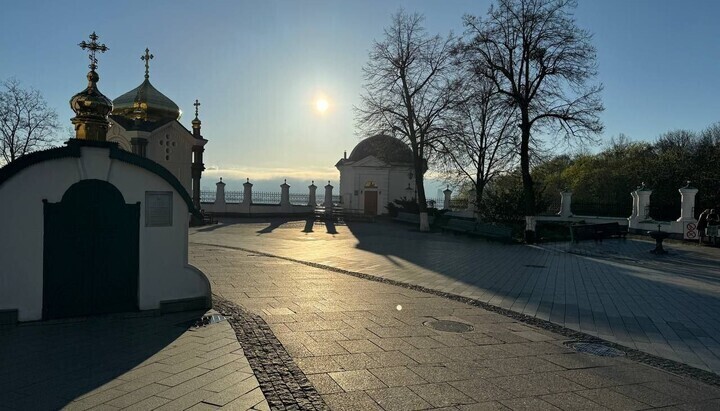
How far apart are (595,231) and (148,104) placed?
81.7 feet

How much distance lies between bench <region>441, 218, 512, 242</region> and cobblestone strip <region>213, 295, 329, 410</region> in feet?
55.9

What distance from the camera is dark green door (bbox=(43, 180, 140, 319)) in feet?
22.3

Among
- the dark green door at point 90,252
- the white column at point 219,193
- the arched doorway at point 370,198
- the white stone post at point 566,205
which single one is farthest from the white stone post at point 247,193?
the dark green door at point 90,252

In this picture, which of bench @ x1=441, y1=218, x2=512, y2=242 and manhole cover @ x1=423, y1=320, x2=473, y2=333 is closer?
manhole cover @ x1=423, y1=320, x2=473, y2=333

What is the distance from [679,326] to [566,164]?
2035 inches

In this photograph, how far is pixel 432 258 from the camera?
16.2m

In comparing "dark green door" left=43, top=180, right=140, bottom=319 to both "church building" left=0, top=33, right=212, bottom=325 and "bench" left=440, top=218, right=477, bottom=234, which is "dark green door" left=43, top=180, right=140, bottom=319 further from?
"bench" left=440, top=218, right=477, bottom=234

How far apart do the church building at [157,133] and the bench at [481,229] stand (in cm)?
1531

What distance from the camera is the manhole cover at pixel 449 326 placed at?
279 inches

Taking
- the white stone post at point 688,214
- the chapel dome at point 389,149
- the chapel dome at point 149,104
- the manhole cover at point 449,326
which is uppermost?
the chapel dome at point 149,104

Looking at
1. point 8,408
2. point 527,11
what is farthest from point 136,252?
point 527,11

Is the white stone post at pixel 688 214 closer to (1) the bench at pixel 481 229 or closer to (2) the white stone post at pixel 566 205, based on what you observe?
(1) the bench at pixel 481 229

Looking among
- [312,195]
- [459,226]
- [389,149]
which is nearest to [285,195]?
[312,195]

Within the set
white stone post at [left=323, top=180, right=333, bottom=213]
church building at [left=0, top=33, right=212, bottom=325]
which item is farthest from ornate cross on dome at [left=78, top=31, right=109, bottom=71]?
white stone post at [left=323, top=180, right=333, bottom=213]
